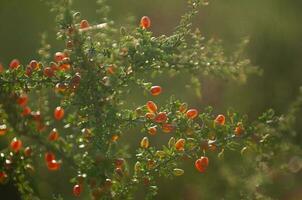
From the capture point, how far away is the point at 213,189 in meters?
1.66

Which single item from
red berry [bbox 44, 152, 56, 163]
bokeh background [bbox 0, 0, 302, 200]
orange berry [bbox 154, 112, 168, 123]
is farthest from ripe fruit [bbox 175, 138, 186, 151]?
bokeh background [bbox 0, 0, 302, 200]

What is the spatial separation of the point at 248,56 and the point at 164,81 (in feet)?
2.19

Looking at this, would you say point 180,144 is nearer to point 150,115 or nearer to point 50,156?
point 150,115

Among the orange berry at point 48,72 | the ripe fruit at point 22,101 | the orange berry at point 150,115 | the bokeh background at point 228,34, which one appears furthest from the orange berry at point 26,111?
the bokeh background at point 228,34

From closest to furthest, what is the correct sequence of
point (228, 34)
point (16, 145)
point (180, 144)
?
point (16, 145) < point (180, 144) < point (228, 34)

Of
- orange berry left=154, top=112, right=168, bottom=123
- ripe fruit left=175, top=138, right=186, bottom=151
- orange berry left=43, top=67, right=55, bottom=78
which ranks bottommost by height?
ripe fruit left=175, top=138, right=186, bottom=151

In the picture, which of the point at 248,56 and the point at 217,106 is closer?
the point at 217,106

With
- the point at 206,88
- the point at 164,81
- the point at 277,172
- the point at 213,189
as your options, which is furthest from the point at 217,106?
the point at 277,172

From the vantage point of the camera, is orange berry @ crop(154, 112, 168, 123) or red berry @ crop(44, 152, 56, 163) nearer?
red berry @ crop(44, 152, 56, 163)

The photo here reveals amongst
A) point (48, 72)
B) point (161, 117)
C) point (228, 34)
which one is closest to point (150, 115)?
point (161, 117)

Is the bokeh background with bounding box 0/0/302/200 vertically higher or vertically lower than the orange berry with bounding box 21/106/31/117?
higher

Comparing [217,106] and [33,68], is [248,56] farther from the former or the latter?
[33,68]

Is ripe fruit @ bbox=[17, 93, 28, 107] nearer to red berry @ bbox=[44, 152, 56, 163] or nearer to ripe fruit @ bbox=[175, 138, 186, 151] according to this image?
red berry @ bbox=[44, 152, 56, 163]

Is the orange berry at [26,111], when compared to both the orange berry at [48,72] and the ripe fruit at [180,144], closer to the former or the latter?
the orange berry at [48,72]
